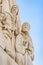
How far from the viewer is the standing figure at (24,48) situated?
11962 millimetres

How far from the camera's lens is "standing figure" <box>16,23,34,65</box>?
39.2 ft

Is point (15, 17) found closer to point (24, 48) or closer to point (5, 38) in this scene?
point (24, 48)

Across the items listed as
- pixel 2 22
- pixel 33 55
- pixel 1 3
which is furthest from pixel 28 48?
pixel 1 3

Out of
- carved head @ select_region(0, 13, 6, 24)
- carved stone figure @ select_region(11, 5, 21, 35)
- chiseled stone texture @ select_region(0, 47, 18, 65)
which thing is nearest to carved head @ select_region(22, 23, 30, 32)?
carved stone figure @ select_region(11, 5, 21, 35)

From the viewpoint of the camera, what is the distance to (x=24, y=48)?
12359mm

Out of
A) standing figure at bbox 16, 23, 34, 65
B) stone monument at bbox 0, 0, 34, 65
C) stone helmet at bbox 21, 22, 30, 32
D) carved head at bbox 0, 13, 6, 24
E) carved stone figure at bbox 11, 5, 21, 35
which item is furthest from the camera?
carved stone figure at bbox 11, 5, 21, 35

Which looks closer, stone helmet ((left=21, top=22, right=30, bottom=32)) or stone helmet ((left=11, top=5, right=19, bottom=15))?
stone helmet ((left=21, top=22, right=30, bottom=32))

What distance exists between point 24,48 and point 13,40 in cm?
42

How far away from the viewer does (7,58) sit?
36.4 feet

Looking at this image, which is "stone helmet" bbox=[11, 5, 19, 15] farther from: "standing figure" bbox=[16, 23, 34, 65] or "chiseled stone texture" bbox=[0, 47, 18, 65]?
"chiseled stone texture" bbox=[0, 47, 18, 65]

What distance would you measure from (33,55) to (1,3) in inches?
87.9

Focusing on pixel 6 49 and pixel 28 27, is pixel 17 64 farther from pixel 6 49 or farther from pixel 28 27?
pixel 28 27

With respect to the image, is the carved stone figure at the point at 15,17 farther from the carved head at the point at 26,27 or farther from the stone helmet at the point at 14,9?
the carved head at the point at 26,27

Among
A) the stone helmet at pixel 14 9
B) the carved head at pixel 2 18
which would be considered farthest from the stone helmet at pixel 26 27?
the carved head at pixel 2 18
